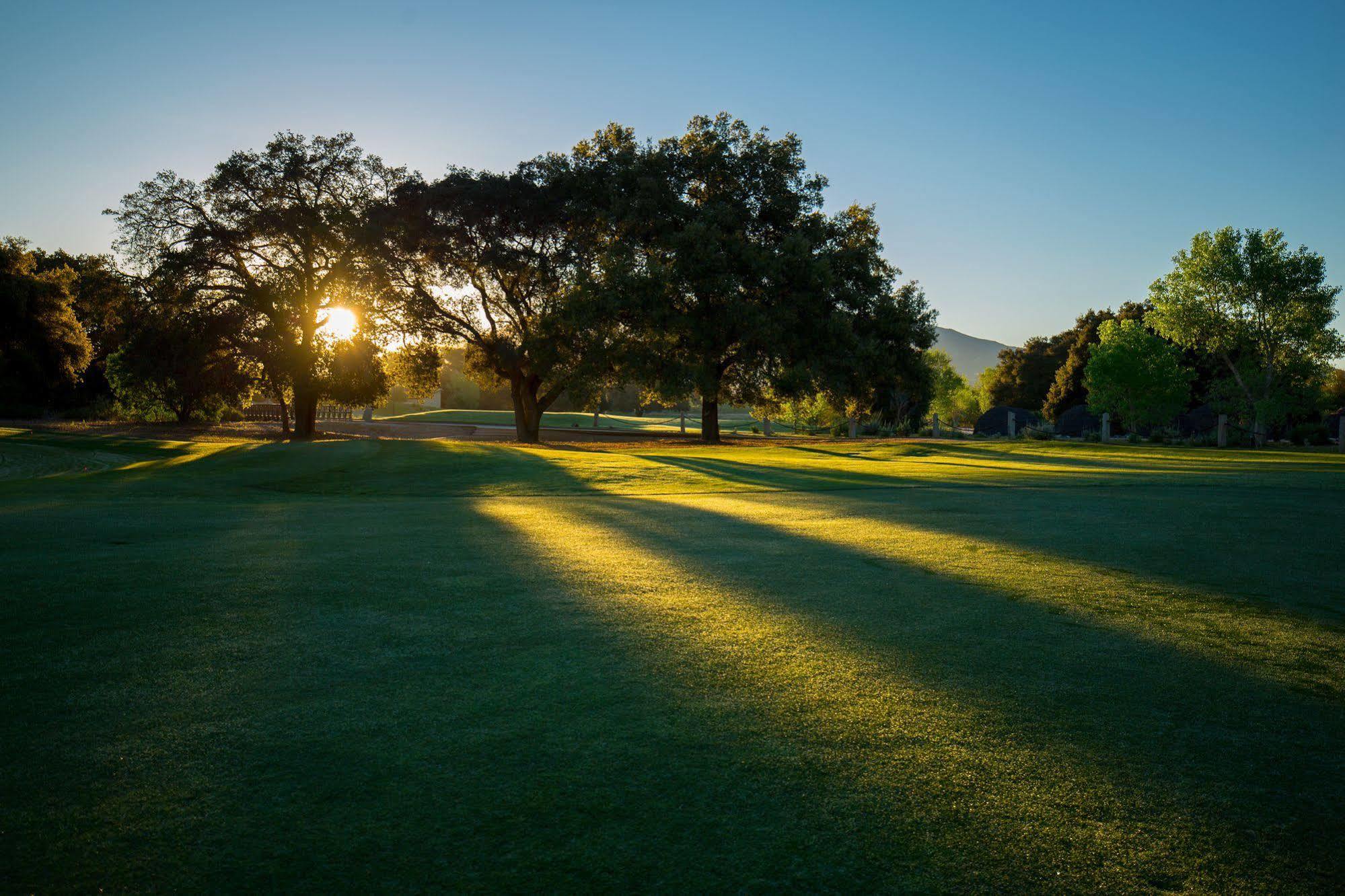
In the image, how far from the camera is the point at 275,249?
30.7 metres

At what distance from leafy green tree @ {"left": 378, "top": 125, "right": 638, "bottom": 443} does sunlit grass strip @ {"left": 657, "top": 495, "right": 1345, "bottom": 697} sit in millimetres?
23765

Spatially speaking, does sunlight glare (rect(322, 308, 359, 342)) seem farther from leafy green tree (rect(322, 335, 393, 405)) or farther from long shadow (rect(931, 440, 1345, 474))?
long shadow (rect(931, 440, 1345, 474))

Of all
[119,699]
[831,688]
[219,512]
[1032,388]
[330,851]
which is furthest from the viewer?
[1032,388]

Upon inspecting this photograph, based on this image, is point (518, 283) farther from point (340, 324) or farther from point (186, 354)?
point (186, 354)

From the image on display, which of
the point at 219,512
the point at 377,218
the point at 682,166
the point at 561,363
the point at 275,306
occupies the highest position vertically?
the point at 682,166

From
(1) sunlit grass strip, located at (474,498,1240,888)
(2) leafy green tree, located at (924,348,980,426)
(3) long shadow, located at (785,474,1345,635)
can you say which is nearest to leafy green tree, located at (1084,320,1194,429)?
(2) leafy green tree, located at (924,348,980,426)

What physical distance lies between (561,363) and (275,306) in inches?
441

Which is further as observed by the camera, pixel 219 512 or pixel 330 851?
pixel 219 512

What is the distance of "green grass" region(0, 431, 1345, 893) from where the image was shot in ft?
6.68

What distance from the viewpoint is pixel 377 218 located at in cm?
3164

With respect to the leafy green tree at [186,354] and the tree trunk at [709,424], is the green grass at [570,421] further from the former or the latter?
the leafy green tree at [186,354]

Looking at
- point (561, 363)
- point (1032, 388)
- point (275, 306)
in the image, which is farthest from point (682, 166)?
point (1032, 388)

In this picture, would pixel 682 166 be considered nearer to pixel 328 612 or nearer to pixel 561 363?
pixel 561 363

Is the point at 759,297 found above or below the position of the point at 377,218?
below
